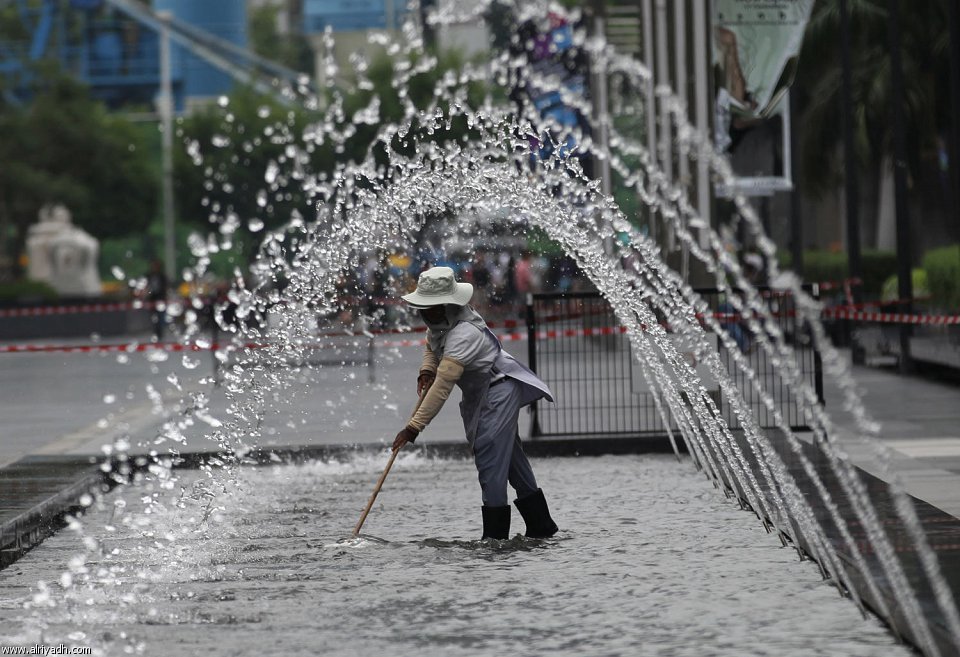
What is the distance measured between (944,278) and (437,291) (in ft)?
47.4

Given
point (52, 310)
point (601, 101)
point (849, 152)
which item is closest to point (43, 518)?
point (849, 152)

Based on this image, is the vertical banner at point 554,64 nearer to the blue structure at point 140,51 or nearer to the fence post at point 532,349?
the fence post at point 532,349

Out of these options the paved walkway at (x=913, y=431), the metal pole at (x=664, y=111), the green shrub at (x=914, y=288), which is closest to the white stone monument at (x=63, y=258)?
the green shrub at (x=914, y=288)

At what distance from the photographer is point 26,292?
4731 cm

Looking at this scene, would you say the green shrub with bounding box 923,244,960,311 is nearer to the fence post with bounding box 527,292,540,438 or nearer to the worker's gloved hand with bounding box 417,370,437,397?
the fence post with bounding box 527,292,540,438

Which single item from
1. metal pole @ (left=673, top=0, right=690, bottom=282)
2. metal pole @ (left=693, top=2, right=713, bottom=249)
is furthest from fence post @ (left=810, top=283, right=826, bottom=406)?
metal pole @ (left=693, top=2, right=713, bottom=249)

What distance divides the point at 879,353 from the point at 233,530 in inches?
648

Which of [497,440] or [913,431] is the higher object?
[497,440]

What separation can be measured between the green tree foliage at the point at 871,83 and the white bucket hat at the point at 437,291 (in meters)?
29.8

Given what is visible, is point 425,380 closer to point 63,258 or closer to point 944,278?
point 944,278

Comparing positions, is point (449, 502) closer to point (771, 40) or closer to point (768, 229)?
point (771, 40)

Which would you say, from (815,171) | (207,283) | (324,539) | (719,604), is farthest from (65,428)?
(207,283)

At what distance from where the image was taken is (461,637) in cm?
767

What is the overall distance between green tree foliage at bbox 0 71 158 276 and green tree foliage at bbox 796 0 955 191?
2433cm
